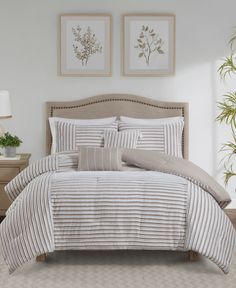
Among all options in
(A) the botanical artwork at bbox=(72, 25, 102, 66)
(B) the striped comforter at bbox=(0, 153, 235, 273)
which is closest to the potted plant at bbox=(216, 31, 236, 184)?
(A) the botanical artwork at bbox=(72, 25, 102, 66)

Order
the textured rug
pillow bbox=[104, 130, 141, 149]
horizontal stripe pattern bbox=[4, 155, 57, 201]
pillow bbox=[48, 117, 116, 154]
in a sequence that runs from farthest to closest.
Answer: pillow bbox=[48, 117, 116, 154] < pillow bbox=[104, 130, 141, 149] < horizontal stripe pattern bbox=[4, 155, 57, 201] < the textured rug

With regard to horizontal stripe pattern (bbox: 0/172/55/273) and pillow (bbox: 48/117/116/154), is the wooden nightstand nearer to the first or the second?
pillow (bbox: 48/117/116/154)

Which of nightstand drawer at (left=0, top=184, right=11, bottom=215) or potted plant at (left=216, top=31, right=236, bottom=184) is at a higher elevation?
potted plant at (left=216, top=31, right=236, bottom=184)

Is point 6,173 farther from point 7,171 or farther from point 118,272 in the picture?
point 118,272

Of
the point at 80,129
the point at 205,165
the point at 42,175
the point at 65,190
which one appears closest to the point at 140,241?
the point at 65,190

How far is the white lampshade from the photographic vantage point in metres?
5.81

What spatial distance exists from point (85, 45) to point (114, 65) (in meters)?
0.35

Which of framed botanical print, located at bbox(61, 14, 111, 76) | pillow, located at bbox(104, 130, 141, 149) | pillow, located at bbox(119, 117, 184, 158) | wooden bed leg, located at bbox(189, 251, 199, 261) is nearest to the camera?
wooden bed leg, located at bbox(189, 251, 199, 261)

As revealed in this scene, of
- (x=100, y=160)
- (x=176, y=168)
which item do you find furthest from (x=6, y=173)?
(x=176, y=168)

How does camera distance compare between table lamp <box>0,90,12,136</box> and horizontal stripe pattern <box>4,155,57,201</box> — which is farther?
table lamp <box>0,90,12,136</box>

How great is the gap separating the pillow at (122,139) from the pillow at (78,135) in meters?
0.08

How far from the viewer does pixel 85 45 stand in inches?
244

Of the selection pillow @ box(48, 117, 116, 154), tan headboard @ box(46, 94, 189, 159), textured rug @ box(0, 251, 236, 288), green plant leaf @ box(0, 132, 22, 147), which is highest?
tan headboard @ box(46, 94, 189, 159)

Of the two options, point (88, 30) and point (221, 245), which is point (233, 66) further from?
point (221, 245)
